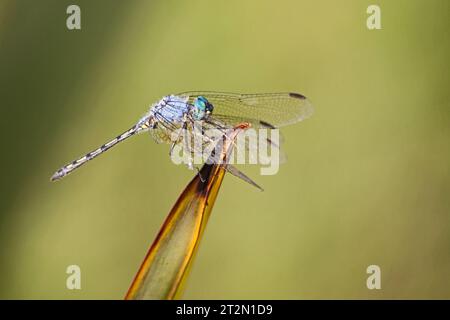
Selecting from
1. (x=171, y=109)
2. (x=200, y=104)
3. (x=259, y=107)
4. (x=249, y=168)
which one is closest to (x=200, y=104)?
(x=200, y=104)

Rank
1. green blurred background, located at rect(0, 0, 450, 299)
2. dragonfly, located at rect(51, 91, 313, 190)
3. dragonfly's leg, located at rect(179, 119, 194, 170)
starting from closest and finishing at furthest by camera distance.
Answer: dragonfly's leg, located at rect(179, 119, 194, 170)
dragonfly, located at rect(51, 91, 313, 190)
green blurred background, located at rect(0, 0, 450, 299)

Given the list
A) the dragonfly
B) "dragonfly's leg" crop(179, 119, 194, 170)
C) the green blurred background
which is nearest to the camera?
"dragonfly's leg" crop(179, 119, 194, 170)

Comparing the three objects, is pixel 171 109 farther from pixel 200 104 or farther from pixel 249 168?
pixel 249 168

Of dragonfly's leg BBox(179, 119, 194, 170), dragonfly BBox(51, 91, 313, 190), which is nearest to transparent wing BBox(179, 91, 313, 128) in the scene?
dragonfly BBox(51, 91, 313, 190)

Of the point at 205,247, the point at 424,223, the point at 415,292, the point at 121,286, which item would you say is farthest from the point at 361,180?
the point at 121,286

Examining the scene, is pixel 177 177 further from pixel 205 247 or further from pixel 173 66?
pixel 173 66

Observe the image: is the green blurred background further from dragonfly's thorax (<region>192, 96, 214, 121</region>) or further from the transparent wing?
dragonfly's thorax (<region>192, 96, 214, 121</region>)
